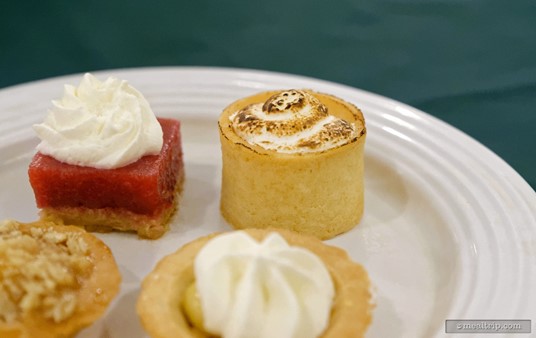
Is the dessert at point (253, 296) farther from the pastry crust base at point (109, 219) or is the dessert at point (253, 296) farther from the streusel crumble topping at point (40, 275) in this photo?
the pastry crust base at point (109, 219)

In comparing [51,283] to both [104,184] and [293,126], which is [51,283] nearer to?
[104,184]

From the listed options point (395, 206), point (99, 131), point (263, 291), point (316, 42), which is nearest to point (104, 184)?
point (99, 131)

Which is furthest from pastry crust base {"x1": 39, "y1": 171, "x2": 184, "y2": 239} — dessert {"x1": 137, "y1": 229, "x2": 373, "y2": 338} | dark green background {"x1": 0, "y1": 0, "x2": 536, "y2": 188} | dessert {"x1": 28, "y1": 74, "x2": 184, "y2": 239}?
dark green background {"x1": 0, "y1": 0, "x2": 536, "y2": 188}

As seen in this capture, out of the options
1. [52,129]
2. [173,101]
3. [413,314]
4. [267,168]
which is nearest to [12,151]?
[52,129]

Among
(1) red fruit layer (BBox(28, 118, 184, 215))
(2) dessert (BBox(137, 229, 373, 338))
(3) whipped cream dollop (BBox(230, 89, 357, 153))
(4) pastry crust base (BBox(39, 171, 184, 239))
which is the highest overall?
(3) whipped cream dollop (BBox(230, 89, 357, 153))

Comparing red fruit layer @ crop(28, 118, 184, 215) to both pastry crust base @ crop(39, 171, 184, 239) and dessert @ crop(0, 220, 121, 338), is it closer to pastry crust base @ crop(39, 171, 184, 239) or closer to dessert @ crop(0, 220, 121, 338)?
pastry crust base @ crop(39, 171, 184, 239)

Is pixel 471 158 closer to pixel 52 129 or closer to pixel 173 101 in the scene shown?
pixel 173 101

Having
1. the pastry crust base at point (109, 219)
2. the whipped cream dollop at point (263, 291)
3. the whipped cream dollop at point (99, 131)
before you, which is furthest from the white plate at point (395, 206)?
the whipped cream dollop at point (263, 291)
